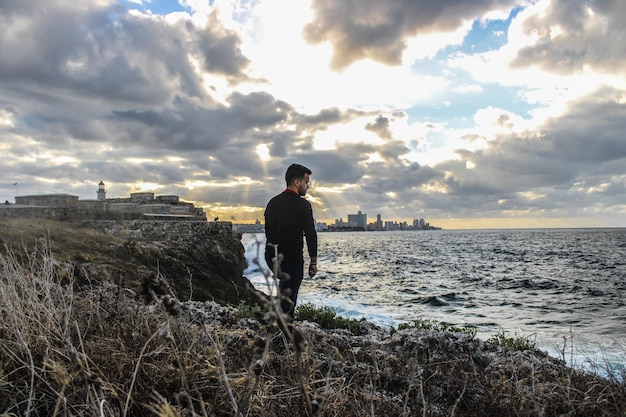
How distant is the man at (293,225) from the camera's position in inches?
249

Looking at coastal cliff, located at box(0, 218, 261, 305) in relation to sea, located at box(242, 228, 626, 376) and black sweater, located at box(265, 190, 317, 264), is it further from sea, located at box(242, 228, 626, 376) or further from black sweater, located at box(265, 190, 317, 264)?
sea, located at box(242, 228, 626, 376)

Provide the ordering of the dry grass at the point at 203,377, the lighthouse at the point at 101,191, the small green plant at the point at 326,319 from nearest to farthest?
the dry grass at the point at 203,377 → the small green plant at the point at 326,319 → the lighthouse at the point at 101,191

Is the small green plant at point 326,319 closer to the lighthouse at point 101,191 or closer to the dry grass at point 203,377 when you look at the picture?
the dry grass at point 203,377

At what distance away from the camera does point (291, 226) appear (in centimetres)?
640

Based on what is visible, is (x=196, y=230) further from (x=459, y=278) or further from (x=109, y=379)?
(x=109, y=379)

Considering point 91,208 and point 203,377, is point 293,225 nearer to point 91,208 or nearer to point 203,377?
point 203,377

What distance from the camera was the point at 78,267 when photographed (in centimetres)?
1088

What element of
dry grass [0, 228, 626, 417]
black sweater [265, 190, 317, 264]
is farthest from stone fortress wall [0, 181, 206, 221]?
dry grass [0, 228, 626, 417]

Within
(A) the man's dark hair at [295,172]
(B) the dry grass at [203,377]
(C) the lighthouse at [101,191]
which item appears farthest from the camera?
(C) the lighthouse at [101,191]

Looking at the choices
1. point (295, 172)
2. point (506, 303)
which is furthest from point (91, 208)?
point (295, 172)

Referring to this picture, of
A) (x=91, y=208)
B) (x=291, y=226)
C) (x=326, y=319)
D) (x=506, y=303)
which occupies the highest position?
(x=91, y=208)

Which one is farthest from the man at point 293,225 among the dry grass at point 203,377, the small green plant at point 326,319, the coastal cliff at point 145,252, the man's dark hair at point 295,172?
the small green plant at point 326,319

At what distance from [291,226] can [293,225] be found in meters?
0.04

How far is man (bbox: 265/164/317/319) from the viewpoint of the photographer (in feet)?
20.8
